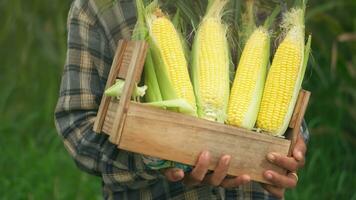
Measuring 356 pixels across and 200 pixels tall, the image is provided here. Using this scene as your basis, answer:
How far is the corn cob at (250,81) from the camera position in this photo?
2600 mm

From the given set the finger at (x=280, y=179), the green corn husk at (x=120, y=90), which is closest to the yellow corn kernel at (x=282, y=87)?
the finger at (x=280, y=179)

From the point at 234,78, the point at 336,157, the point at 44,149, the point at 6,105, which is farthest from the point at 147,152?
the point at 6,105

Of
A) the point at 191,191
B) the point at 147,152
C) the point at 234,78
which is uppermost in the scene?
the point at 234,78

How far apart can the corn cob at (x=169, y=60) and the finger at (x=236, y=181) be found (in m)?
0.25

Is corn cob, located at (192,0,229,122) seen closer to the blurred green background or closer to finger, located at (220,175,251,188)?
finger, located at (220,175,251,188)

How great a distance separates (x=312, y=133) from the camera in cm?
527

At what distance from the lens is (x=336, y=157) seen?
521 cm

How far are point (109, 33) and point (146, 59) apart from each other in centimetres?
48

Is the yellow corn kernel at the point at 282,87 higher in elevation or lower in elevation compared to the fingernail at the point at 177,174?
higher

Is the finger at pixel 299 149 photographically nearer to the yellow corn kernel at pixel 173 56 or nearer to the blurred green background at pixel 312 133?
the yellow corn kernel at pixel 173 56

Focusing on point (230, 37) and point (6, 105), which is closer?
point (230, 37)

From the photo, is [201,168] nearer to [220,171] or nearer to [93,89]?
[220,171]

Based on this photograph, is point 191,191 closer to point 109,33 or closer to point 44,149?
point 109,33

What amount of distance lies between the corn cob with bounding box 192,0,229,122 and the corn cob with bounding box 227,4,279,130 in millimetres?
31
